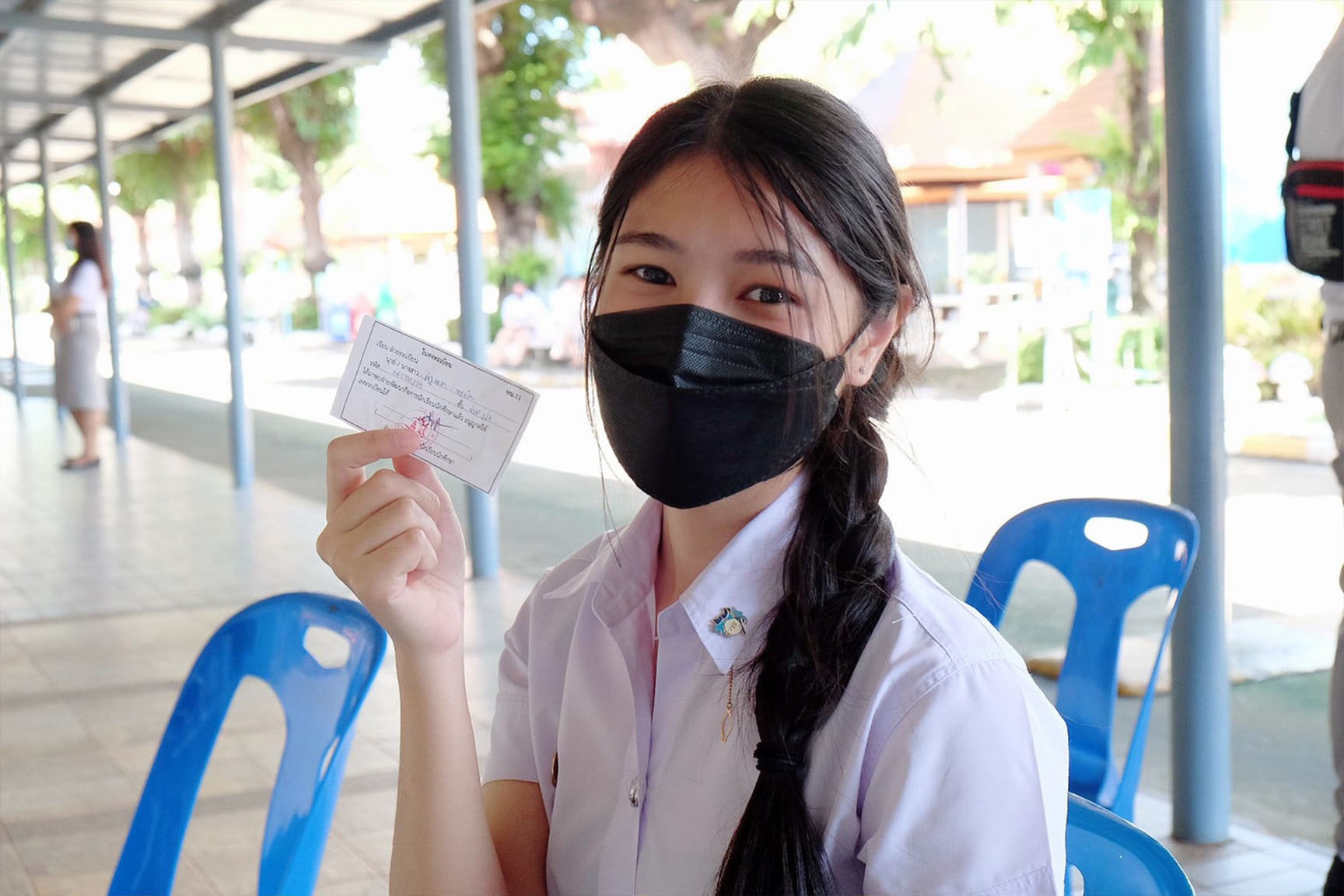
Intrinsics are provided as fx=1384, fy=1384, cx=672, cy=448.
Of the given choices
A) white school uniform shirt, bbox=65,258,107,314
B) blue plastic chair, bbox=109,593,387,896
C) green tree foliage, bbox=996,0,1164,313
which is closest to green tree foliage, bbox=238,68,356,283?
green tree foliage, bbox=996,0,1164,313

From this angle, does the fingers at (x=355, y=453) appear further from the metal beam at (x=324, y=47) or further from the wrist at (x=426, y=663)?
the metal beam at (x=324, y=47)

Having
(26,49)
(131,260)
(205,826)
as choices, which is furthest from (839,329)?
(131,260)

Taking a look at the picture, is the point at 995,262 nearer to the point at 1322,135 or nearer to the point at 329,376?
the point at 329,376

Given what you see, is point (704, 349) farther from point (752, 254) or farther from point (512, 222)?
point (512, 222)

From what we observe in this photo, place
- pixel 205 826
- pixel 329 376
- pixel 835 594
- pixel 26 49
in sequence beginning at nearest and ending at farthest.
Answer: pixel 835 594 < pixel 205 826 < pixel 26 49 < pixel 329 376

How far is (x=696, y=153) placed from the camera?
1412 millimetres

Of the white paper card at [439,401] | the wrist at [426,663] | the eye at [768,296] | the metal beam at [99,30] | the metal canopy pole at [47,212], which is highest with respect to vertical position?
the metal beam at [99,30]

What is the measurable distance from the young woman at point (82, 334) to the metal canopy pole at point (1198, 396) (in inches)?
347

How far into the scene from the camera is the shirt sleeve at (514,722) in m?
1.63

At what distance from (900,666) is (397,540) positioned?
504mm

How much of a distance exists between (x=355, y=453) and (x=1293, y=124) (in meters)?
1.96

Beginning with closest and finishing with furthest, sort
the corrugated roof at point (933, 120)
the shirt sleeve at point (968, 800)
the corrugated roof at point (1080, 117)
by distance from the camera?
the shirt sleeve at point (968, 800), the corrugated roof at point (1080, 117), the corrugated roof at point (933, 120)


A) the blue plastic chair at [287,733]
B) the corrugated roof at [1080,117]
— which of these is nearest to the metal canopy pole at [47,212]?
the corrugated roof at [1080,117]

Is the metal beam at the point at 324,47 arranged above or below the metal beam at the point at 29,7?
below
